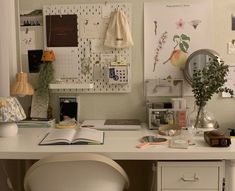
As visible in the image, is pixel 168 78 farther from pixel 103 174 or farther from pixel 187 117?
pixel 103 174

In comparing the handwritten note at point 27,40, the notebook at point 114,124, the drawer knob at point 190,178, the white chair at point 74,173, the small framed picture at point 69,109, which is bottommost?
the drawer knob at point 190,178

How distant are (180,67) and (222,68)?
0.36m

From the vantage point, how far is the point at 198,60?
204 cm

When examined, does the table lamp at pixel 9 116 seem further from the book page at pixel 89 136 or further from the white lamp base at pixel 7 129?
the book page at pixel 89 136

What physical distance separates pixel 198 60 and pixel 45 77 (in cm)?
100

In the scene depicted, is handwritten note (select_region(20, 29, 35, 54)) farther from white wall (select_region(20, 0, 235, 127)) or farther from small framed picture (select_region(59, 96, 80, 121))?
small framed picture (select_region(59, 96, 80, 121))

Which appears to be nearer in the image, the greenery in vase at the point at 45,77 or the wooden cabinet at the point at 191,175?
the wooden cabinet at the point at 191,175

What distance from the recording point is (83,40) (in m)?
2.14

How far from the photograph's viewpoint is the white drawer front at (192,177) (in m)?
1.52

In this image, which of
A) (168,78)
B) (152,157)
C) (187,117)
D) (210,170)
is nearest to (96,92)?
A: (168,78)

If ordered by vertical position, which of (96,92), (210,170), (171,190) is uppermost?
(96,92)

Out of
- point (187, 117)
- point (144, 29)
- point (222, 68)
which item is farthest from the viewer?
point (144, 29)

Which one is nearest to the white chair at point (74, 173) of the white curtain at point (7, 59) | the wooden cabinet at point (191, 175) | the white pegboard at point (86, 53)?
the wooden cabinet at point (191, 175)

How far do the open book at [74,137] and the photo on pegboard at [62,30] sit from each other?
0.65m
